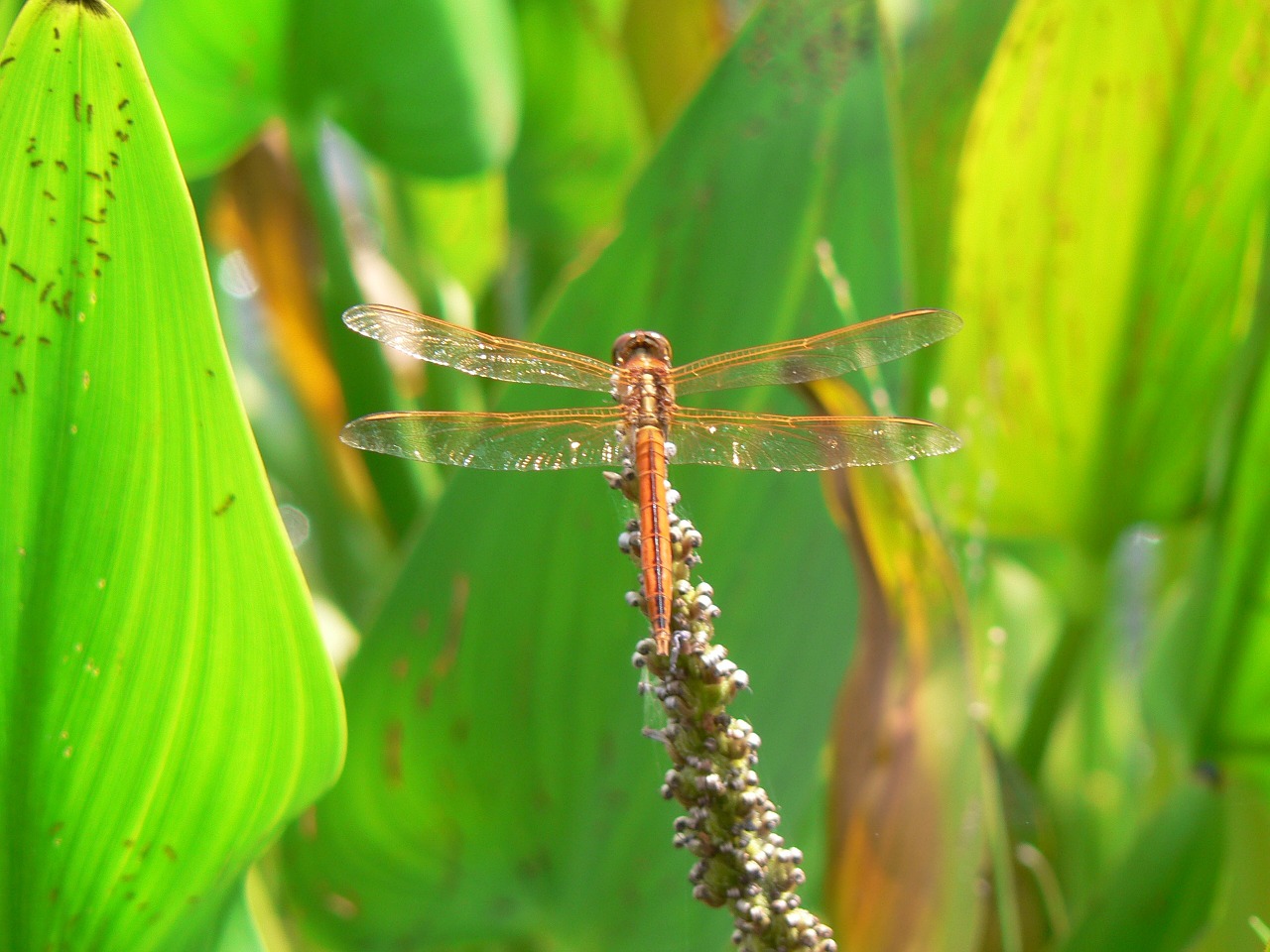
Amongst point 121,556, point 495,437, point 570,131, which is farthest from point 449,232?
point 121,556

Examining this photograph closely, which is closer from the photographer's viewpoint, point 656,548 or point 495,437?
point 656,548

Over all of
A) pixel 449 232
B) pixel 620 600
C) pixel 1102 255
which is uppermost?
pixel 449 232

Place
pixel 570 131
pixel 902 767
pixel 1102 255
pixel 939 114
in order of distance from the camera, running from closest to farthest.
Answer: pixel 902 767 → pixel 1102 255 → pixel 939 114 → pixel 570 131

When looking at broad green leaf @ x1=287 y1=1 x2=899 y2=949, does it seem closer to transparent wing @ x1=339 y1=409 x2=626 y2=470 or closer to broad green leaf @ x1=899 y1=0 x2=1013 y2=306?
transparent wing @ x1=339 y1=409 x2=626 y2=470

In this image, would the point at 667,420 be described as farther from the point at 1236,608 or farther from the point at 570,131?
the point at 570,131

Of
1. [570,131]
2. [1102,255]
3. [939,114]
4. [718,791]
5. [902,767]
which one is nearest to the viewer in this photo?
[718,791]

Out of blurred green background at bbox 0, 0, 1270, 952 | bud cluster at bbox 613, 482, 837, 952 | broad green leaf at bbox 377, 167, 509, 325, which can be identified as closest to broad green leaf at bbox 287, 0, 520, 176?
blurred green background at bbox 0, 0, 1270, 952
